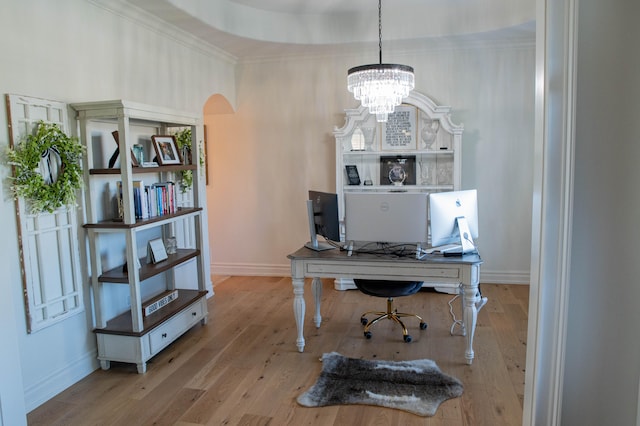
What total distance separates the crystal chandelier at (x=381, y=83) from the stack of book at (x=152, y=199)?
69.3 inches

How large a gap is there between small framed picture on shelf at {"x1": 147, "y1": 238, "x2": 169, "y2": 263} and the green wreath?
0.79 meters

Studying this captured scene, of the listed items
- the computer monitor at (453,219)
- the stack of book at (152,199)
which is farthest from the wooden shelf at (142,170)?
the computer monitor at (453,219)

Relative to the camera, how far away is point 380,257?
136 inches

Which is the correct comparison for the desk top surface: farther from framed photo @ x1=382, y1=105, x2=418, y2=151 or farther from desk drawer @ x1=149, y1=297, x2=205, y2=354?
framed photo @ x1=382, y1=105, x2=418, y2=151

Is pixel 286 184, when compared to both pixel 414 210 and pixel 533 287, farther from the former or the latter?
pixel 533 287

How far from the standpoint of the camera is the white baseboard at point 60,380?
2.89 m

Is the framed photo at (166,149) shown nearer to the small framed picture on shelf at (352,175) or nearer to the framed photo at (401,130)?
the small framed picture on shelf at (352,175)

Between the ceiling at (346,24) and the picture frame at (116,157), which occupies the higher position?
the ceiling at (346,24)

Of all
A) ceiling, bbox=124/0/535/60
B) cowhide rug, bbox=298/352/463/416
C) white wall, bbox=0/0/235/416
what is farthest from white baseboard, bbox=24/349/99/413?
ceiling, bbox=124/0/535/60

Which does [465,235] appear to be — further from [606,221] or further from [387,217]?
[606,221]

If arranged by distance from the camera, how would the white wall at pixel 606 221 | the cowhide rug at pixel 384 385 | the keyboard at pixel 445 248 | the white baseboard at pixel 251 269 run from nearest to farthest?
the white wall at pixel 606 221 < the cowhide rug at pixel 384 385 < the keyboard at pixel 445 248 < the white baseboard at pixel 251 269

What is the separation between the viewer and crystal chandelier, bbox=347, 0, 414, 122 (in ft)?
11.6


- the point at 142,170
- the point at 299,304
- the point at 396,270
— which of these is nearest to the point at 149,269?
the point at 142,170

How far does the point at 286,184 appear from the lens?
19.0ft
